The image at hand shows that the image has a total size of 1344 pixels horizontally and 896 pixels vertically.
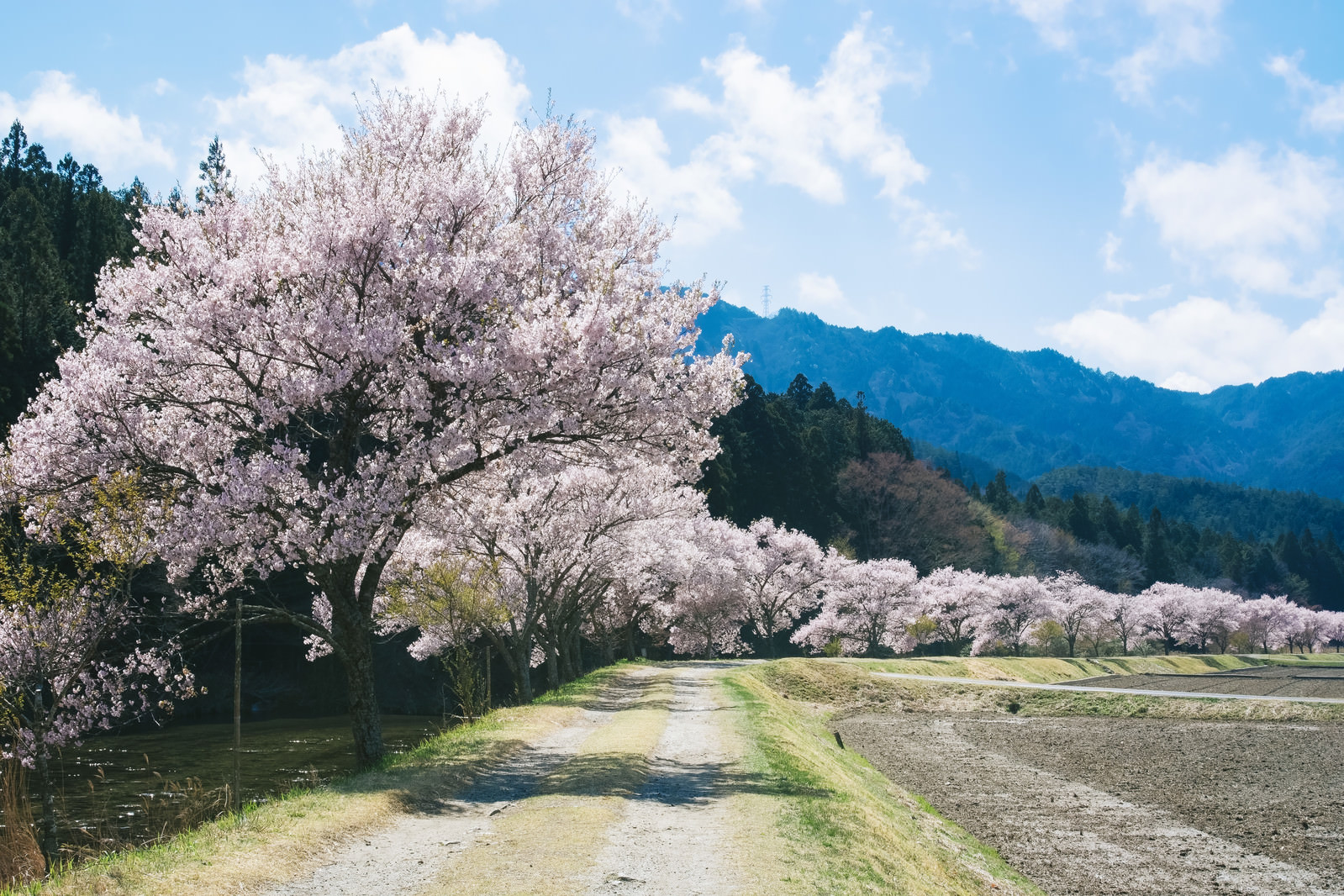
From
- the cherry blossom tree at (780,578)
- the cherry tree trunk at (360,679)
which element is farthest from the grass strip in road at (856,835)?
the cherry blossom tree at (780,578)

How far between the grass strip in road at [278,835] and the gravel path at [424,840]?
0.86 feet

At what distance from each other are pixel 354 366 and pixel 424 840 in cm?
771

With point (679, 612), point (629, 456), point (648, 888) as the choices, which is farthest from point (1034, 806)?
point (679, 612)

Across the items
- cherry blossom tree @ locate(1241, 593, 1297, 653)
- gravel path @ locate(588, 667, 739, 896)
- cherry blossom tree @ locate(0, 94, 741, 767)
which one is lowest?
cherry blossom tree @ locate(1241, 593, 1297, 653)

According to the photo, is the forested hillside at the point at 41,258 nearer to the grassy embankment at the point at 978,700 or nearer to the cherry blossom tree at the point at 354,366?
the cherry blossom tree at the point at 354,366

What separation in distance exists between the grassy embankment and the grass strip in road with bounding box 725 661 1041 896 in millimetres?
20391

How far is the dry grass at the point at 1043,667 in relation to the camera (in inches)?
2175

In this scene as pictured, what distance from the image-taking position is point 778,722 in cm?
2366

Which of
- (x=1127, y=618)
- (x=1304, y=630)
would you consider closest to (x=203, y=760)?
(x=1127, y=618)

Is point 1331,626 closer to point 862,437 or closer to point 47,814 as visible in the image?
point 862,437

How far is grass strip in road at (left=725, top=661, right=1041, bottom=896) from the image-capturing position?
1022cm

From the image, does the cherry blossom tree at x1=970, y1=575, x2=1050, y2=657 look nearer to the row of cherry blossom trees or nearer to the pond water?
the pond water

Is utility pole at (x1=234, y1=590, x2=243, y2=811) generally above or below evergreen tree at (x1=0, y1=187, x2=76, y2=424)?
below

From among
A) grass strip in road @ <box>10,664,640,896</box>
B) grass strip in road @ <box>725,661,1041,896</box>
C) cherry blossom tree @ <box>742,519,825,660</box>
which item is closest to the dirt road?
grass strip in road @ <box>10,664,640,896</box>
